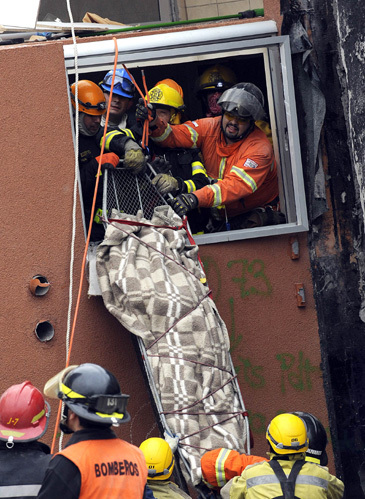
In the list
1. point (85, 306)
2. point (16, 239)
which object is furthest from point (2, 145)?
point (85, 306)

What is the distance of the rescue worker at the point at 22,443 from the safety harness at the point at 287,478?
1.36 metres

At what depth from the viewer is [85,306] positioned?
6.84 meters

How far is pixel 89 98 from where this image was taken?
7137 millimetres

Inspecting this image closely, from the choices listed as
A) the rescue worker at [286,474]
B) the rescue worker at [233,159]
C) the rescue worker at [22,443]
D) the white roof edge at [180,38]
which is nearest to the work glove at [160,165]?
the rescue worker at [233,159]

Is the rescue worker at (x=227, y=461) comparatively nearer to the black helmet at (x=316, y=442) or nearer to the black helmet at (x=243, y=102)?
the black helmet at (x=316, y=442)

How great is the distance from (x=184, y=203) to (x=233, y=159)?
77 cm

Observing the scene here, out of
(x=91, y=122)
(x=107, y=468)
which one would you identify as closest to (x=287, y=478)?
(x=107, y=468)

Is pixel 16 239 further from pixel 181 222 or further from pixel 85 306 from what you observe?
pixel 181 222

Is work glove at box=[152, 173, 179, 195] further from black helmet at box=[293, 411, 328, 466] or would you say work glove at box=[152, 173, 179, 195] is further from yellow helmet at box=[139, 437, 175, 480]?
black helmet at box=[293, 411, 328, 466]

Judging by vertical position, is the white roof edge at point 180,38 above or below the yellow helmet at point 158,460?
above

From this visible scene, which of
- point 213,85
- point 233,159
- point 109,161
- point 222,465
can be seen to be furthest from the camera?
point 213,85

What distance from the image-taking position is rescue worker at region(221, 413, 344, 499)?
488 centimetres

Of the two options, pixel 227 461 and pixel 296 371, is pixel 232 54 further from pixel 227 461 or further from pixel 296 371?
pixel 227 461

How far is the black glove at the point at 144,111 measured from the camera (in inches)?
279
